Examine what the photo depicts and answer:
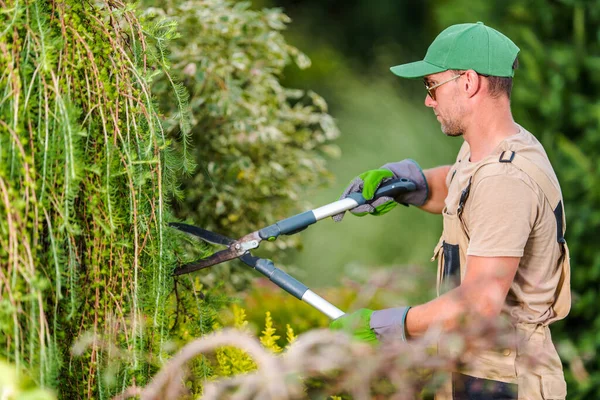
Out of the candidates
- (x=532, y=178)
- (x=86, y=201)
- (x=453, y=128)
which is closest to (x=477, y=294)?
(x=532, y=178)

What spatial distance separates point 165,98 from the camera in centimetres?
338

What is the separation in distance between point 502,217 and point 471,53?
59 cm

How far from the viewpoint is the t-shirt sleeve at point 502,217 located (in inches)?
80.1

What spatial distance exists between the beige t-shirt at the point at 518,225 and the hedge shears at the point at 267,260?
0.45 meters

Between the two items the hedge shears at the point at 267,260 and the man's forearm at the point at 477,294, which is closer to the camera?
the man's forearm at the point at 477,294

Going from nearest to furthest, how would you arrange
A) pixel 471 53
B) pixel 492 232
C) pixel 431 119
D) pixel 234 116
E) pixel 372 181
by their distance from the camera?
pixel 492 232 < pixel 471 53 < pixel 372 181 < pixel 234 116 < pixel 431 119

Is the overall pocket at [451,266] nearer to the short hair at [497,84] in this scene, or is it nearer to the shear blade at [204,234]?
the short hair at [497,84]

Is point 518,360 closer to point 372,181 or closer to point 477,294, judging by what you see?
point 477,294

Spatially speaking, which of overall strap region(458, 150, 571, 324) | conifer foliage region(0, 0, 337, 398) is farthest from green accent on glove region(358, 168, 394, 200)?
conifer foliage region(0, 0, 337, 398)

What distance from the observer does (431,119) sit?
5.88 metres

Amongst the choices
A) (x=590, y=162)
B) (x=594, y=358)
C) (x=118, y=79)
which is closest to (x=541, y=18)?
(x=590, y=162)

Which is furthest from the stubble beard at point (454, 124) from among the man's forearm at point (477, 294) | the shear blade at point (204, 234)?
the shear blade at point (204, 234)

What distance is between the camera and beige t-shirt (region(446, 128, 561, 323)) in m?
2.05

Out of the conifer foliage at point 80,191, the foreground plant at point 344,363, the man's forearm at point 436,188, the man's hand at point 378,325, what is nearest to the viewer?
the foreground plant at point 344,363
